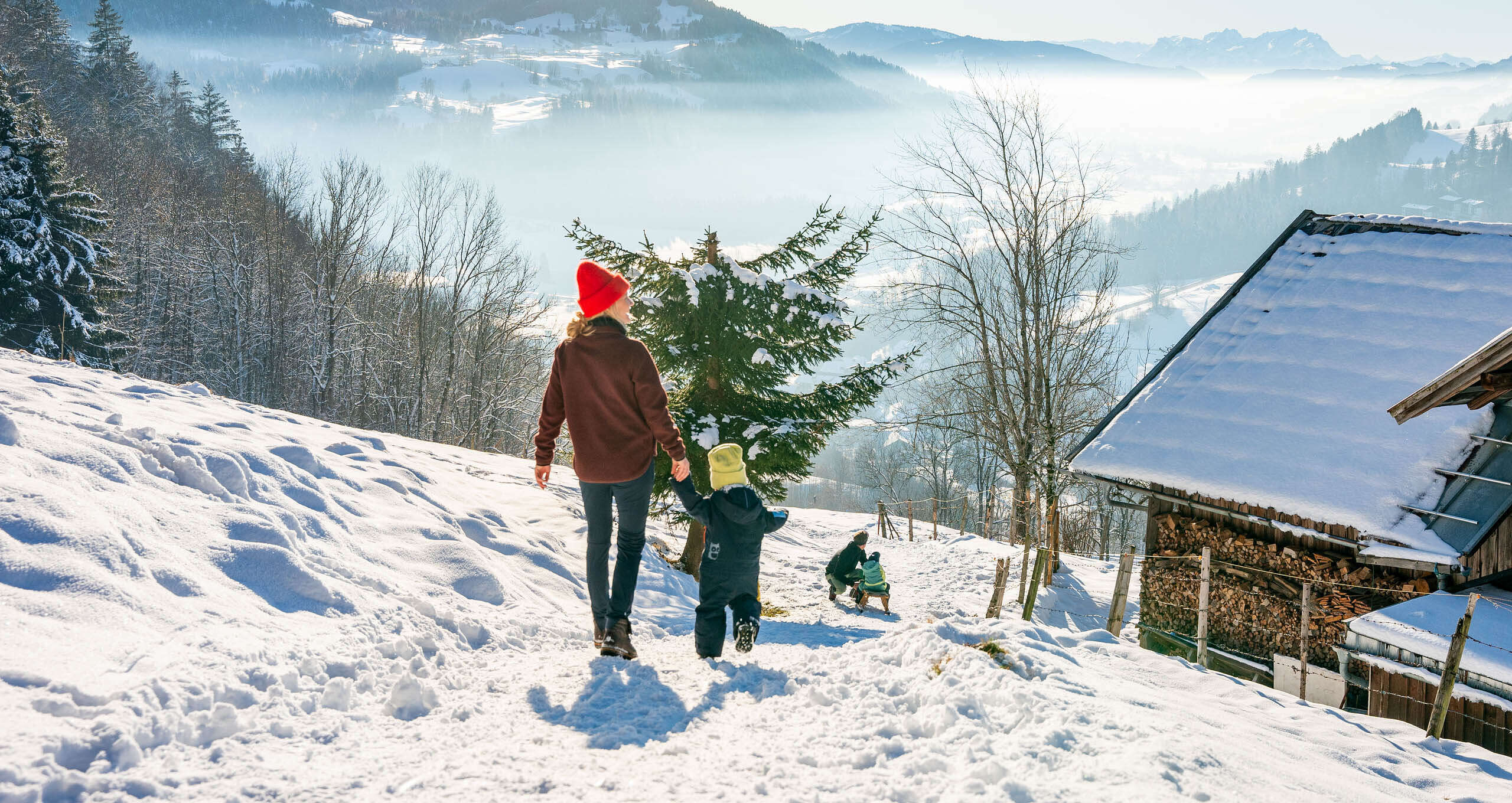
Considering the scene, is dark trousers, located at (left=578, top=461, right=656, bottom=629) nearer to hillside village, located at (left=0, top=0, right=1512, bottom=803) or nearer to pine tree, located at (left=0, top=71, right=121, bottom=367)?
hillside village, located at (left=0, top=0, right=1512, bottom=803)

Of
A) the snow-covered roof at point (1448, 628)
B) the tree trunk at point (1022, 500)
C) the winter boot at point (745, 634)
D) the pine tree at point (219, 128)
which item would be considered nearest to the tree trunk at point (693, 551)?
the winter boot at point (745, 634)

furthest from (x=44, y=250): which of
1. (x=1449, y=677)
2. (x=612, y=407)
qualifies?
(x=1449, y=677)

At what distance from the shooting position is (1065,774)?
320 cm

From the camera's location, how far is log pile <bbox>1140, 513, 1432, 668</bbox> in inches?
357

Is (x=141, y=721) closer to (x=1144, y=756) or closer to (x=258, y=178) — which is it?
(x=1144, y=756)

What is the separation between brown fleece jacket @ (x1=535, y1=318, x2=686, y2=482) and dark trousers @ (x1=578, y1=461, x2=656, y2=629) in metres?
0.11

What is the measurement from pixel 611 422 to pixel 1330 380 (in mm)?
10605

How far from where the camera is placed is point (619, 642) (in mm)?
4820

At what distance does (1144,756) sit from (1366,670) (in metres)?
7.76

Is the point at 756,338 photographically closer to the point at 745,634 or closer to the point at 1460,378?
the point at 745,634

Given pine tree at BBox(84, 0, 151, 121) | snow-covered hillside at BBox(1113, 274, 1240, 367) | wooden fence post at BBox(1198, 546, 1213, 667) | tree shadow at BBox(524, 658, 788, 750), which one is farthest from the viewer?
snow-covered hillside at BBox(1113, 274, 1240, 367)

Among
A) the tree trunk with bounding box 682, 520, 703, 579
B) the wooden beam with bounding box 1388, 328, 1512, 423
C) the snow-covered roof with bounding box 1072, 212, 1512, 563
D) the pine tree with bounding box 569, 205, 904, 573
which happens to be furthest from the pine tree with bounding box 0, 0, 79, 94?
the wooden beam with bounding box 1388, 328, 1512, 423

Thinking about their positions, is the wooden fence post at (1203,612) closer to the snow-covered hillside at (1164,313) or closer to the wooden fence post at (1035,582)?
the wooden fence post at (1035,582)

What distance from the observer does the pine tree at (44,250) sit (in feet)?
65.6
